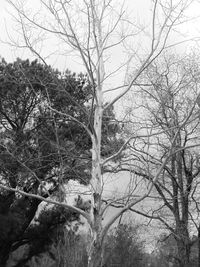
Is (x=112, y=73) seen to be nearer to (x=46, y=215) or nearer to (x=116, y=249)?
(x=46, y=215)

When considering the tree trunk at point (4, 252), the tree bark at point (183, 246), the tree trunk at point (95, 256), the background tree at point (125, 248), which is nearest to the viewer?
the tree trunk at point (95, 256)

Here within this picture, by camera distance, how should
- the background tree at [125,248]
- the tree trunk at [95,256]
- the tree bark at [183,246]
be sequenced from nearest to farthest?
the tree trunk at [95,256], the tree bark at [183,246], the background tree at [125,248]

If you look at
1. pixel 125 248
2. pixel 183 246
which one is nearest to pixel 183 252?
pixel 183 246


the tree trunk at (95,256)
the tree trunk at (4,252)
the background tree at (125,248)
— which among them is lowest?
the tree trunk at (95,256)

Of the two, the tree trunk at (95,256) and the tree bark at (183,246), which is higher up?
the tree bark at (183,246)

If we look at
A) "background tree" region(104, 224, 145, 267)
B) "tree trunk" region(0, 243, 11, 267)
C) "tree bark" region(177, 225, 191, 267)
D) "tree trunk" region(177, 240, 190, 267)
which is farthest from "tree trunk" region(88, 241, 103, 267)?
"background tree" region(104, 224, 145, 267)

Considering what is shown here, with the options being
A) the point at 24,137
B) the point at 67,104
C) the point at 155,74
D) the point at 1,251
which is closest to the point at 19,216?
the point at 1,251

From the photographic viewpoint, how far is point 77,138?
44.4ft

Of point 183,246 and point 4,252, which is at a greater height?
point 183,246

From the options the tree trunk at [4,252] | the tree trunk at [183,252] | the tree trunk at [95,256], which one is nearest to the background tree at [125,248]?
the tree trunk at [4,252]

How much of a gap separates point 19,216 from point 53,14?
1129 cm

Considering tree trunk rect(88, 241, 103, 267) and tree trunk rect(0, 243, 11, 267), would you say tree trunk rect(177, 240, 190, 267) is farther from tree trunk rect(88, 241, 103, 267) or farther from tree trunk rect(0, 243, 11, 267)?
tree trunk rect(88, 241, 103, 267)

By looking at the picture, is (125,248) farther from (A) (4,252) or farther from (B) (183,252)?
(B) (183,252)

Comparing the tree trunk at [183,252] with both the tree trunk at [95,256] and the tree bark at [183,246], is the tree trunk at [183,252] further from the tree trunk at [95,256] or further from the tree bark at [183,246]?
the tree trunk at [95,256]
